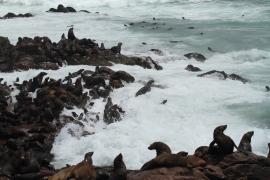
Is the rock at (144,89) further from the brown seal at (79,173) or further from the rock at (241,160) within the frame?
the brown seal at (79,173)

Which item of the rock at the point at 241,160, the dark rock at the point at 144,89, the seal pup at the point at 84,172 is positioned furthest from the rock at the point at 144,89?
the seal pup at the point at 84,172

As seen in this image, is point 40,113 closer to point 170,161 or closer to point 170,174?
point 170,161

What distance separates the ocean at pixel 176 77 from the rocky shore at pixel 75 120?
1.46 ft

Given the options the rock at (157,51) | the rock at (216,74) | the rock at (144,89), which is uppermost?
the rock at (157,51)

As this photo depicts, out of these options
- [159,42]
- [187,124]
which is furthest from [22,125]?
[159,42]

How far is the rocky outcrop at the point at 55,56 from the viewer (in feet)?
56.4

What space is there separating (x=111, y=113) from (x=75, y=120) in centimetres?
102

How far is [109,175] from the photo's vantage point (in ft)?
27.0

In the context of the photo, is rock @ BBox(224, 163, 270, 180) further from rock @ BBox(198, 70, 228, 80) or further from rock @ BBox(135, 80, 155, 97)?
rock @ BBox(198, 70, 228, 80)

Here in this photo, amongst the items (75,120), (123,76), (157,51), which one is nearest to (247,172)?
(75,120)

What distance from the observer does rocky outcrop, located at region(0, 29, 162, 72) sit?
17.2 metres

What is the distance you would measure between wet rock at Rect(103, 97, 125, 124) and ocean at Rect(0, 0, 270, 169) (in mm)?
203

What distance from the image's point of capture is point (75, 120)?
12758 millimetres

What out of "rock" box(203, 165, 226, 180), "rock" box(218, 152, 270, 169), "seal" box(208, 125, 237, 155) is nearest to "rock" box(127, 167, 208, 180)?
"rock" box(203, 165, 226, 180)
